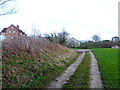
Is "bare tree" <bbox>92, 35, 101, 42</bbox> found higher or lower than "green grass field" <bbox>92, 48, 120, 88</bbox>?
higher

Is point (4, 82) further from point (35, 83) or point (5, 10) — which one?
point (5, 10)

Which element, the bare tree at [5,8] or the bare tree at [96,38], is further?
the bare tree at [96,38]

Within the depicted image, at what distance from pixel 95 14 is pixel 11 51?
32.3 feet

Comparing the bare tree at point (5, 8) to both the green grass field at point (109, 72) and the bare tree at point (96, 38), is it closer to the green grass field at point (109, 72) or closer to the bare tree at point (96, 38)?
the green grass field at point (109, 72)

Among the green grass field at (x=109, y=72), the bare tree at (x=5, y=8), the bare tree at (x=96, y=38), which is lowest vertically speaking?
the green grass field at (x=109, y=72)

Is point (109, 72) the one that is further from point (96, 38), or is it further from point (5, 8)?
point (96, 38)

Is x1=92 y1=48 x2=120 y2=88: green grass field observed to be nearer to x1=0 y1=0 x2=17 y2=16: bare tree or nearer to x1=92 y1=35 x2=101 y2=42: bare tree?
x1=0 y1=0 x2=17 y2=16: bare tree

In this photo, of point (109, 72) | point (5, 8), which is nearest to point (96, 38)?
point (109, 72)

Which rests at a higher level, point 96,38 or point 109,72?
point 96,38

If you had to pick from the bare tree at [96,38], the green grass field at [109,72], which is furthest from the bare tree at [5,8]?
the bare tree at [96,38]

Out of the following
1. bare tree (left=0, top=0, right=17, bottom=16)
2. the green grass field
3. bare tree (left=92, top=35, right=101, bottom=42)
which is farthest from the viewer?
bare tree (left=92, top=35, right=101, bottom=42)

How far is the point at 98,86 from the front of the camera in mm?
4172

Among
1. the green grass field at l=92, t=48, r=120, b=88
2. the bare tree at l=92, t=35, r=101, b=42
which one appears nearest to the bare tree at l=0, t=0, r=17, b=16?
the green grass field at l=92, t=48, r=120, b=88

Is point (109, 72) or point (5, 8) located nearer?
point (109, 72)
